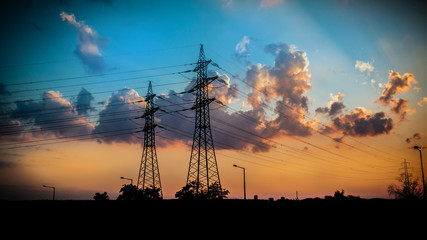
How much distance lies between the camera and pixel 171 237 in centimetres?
1495

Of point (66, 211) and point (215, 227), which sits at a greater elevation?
point (66, 211)

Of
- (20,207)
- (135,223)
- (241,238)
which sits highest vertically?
(20,207)

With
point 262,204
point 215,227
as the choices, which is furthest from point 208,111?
point 215,227

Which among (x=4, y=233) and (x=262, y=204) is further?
(x=262, y=204)

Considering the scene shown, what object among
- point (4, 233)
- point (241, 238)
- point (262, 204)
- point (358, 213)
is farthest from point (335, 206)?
point (4, 233)

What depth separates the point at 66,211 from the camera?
Answer: 50.7 ft

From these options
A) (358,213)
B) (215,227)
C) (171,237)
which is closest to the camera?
(171,237)

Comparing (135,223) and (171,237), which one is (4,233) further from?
(171,237)

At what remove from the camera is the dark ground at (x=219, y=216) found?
14.9 metres

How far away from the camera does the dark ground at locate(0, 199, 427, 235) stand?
14922 millimetres

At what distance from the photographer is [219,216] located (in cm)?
1684

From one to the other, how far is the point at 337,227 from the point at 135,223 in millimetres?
13309

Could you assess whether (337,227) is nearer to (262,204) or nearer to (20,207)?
(262,204)

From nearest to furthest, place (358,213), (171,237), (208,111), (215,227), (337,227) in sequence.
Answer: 1. (171,237)
2. (215,227)
3. (337,227)
4. (358,213)
5. (208,111)
